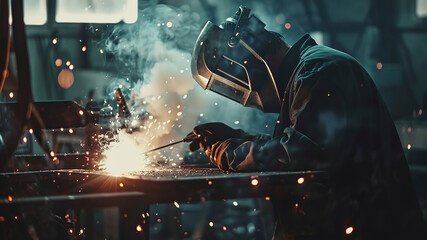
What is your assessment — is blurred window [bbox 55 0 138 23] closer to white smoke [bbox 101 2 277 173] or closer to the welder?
white smoke [bbox 101 2 277 173]

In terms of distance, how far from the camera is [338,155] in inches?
71.9

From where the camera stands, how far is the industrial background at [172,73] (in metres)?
3.57

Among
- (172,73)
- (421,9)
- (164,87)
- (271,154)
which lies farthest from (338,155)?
(421,9)

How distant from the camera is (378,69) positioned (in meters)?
6.93

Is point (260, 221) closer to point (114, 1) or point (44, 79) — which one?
point (114, 1)

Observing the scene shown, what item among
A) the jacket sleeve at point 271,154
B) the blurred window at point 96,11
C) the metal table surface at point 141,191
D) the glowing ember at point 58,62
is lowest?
the metal table surface at point 141,191

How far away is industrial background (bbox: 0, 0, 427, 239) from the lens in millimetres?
3568

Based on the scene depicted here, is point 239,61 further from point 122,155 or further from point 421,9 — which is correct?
point 421,9

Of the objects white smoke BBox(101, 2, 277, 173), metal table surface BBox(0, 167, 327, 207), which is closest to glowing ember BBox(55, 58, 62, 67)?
white smoke BBox(101, 2, 277, 173)

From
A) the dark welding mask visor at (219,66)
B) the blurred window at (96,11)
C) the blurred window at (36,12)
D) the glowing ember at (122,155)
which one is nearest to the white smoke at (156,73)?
the blurred window at (96,11)

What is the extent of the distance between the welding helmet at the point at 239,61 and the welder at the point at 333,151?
23 mm

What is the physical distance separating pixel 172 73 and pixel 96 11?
1.75m

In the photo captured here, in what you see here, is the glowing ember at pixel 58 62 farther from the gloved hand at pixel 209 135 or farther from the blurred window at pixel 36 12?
Result: the gloved hand at pixel 209 135

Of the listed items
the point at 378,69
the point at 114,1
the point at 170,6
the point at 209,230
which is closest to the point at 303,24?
the point at 378,69
